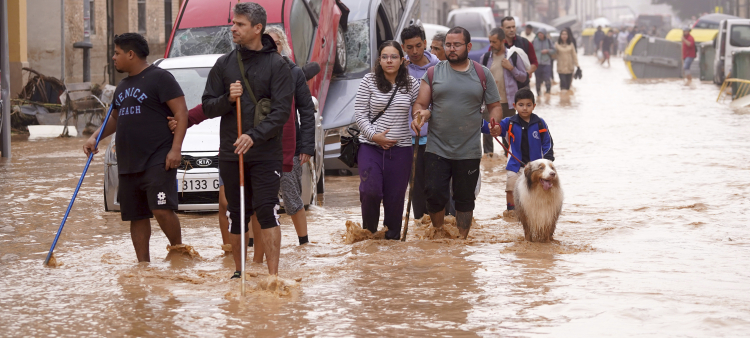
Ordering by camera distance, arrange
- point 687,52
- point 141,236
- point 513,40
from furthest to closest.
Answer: point 687,52
point 513,40
point 141,236

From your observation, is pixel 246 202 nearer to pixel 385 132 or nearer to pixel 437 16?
pixel 385 132

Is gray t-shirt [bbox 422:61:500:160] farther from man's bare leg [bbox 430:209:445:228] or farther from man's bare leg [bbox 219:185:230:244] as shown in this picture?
man's bare leg [bbox 219:185:230:244]

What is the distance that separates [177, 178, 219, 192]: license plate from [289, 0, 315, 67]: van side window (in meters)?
3.19

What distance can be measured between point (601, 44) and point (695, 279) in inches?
1941

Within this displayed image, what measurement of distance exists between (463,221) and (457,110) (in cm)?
91

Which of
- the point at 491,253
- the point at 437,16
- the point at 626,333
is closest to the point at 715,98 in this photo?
the point at 491,253

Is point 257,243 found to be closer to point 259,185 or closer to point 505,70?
point 259,185

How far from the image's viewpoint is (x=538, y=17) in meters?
136

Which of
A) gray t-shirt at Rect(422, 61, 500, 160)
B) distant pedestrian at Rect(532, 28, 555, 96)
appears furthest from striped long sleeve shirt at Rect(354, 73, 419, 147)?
distant pedestrian at Rect(532, 28, 555, 96)

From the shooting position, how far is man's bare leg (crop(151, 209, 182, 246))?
6.71 meters

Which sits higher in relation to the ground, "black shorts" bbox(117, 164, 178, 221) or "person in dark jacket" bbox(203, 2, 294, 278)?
"person in dark jacket" bbox(203, 2, 294, 278)

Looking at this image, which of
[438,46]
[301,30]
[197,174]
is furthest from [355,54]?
[197,174]

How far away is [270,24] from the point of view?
471 inches

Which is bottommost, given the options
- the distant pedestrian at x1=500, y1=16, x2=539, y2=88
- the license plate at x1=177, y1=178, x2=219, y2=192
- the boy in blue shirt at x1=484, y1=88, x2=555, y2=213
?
the license plate at x1=177, y1=178, x2=219, y2=192
